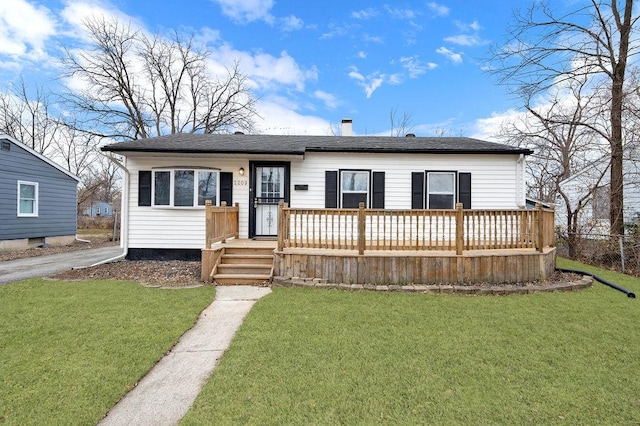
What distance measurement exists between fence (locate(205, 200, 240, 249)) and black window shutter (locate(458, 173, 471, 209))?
6.13m

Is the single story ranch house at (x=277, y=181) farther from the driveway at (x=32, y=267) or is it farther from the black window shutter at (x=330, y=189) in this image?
the driveway at (x=32, y=267)

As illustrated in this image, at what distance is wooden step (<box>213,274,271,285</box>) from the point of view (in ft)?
19.5

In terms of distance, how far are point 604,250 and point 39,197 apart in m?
20.3

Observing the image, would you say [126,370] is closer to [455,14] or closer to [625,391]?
[625,391]

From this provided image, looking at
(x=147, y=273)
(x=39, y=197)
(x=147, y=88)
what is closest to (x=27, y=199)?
(x=39, y=197)

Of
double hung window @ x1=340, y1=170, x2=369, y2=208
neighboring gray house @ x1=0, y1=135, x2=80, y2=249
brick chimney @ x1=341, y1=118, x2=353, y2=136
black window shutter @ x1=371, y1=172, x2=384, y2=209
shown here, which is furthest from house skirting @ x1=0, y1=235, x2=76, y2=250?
black window shutter @ x1=371, y1=172, x2=384, y2=209

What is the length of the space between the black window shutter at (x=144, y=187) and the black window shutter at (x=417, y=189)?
7140 millimetres

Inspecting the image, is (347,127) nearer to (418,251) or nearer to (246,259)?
(418,251)

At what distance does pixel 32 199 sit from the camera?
12.3m

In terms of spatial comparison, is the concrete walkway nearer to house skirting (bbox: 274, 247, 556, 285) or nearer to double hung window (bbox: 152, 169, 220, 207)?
house skirting (bbox: 274, 247, 556, 285)

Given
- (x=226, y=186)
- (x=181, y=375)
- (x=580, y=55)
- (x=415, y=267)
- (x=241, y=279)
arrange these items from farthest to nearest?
1. (x=580, y=55)
2. (x=226, y=186)
3. (x=241, y=279)
4. (x=415, y=267)
5. (x=181, y=375)

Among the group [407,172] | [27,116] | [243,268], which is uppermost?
[27,116]

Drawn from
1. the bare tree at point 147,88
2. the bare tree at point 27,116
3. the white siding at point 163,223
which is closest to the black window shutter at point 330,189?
the white siding at point 163,223

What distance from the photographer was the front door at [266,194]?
8.24 metres
